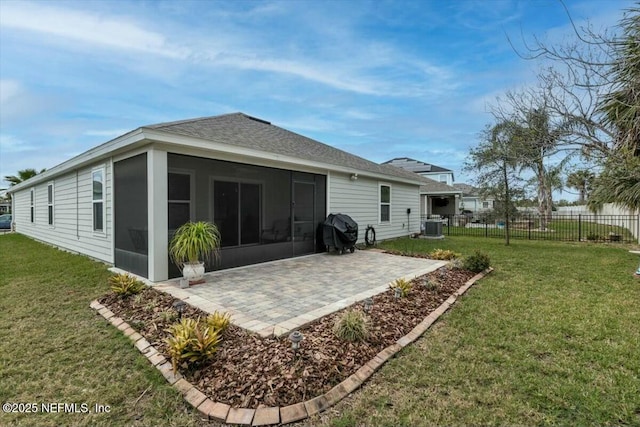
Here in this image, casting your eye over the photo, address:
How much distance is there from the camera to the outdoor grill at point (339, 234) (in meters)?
8.39

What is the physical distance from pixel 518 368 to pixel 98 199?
28.0 feet

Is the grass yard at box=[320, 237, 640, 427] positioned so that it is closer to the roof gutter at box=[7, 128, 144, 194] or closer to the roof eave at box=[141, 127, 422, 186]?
the roof eave at box=[141, 127, 422, 186]

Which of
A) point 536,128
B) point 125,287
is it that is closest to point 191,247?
point 125,287

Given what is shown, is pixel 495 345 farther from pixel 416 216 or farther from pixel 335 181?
pixel 416 216

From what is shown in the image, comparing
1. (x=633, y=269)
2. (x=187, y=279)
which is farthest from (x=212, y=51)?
(x=633, y=269)

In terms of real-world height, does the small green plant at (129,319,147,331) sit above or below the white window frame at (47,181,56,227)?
below

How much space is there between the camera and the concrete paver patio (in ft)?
12.2

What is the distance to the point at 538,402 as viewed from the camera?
221 centimetres

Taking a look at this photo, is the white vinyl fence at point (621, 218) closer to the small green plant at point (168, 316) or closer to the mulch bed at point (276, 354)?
the mulch bed at point (276, 354)

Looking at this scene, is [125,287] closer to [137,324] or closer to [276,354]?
[137,324]

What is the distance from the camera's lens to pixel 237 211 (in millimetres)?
6883

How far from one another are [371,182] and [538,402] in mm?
9094

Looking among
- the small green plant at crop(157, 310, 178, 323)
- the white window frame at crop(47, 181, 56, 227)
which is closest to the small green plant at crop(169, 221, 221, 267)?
the small green plant at crop(157, 310, 178, 323)

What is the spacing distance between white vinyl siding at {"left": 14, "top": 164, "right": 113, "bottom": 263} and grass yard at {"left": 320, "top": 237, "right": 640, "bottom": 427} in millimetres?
6830
